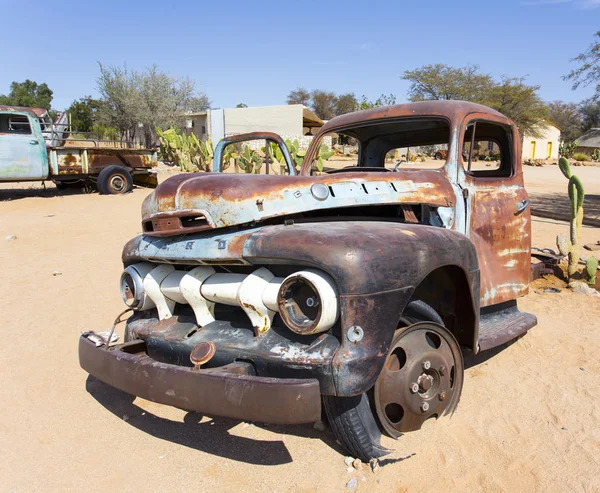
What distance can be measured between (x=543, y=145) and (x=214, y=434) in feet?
148

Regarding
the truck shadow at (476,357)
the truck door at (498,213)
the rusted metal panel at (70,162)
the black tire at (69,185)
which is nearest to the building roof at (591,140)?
the black tire at (69,185)

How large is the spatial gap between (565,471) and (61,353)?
3307 millimetres

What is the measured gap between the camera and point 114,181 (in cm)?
1288

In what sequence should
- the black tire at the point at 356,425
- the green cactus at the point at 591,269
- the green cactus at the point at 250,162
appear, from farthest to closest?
the green cactus at the point at 250,162, the green cactus at the point at 591,269, the black tire at the point at 356,425

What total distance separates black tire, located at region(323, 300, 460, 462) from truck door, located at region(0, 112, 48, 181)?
11391mm

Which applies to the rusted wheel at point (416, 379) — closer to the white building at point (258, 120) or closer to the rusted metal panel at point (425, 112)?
the rusted metal panel at point (425, 112)

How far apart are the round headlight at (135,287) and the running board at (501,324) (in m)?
1.98

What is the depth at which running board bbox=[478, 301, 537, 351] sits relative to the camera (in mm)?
3035

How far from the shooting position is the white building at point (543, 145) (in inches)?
1555

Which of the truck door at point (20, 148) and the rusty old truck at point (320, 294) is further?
the truck door at point (20, 148)

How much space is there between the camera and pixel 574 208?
5.54 m

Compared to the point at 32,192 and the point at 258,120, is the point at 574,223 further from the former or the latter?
the point at 258,120

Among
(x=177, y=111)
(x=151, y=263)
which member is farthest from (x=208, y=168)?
(x=151, y=263)

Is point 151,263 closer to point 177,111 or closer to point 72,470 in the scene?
point 72,470
